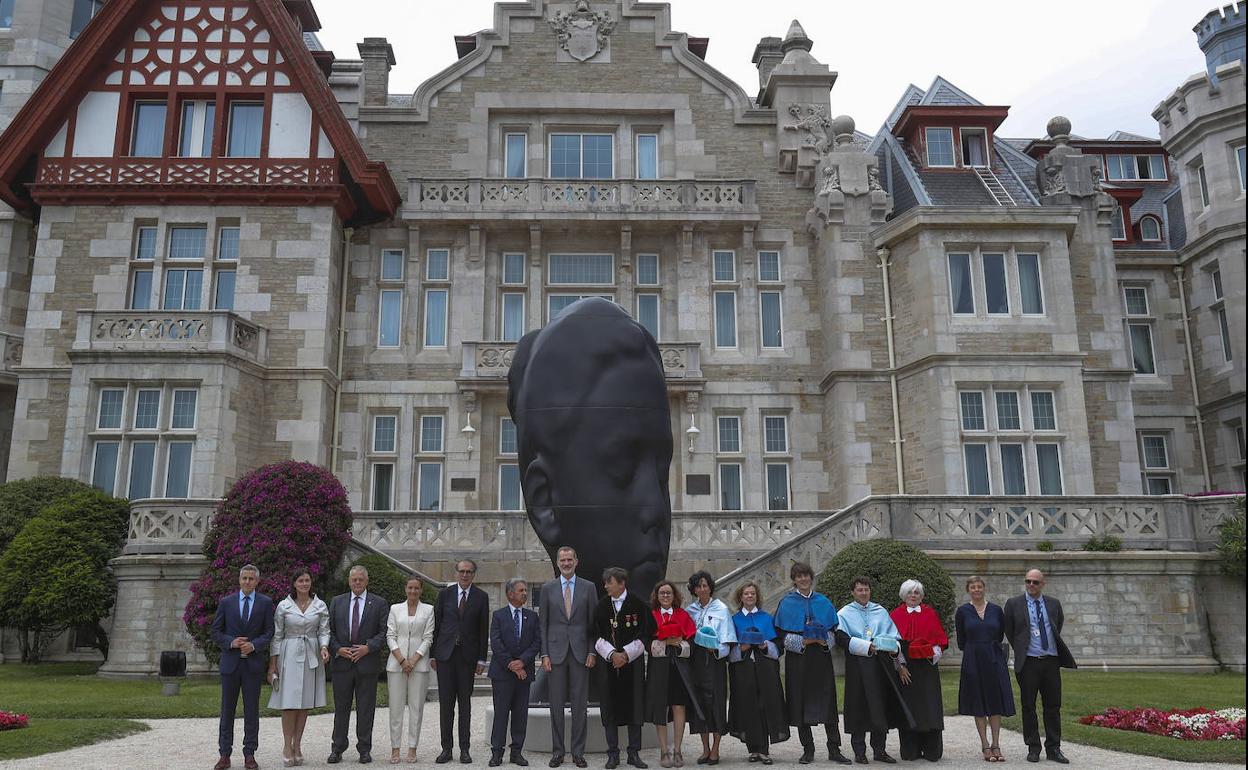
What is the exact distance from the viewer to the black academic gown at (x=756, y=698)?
870 cm

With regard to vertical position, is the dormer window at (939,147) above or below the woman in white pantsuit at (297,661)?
above

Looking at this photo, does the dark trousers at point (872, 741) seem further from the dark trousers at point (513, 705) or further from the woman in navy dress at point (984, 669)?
the dark trousers at point (513, 705)

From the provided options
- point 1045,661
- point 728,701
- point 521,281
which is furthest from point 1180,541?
point 521,281

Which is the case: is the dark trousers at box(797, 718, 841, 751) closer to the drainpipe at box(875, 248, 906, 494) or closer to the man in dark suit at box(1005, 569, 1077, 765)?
the man in dark suit at box(1005, 569, 1077, 765)

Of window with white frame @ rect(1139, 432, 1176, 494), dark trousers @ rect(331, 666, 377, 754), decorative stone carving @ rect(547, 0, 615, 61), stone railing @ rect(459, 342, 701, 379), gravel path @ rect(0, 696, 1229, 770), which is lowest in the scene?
gravel path @ rect(0, 696, 1229, 770)

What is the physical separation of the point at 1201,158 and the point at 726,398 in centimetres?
1402

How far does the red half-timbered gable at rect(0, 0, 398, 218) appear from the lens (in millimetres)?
23219

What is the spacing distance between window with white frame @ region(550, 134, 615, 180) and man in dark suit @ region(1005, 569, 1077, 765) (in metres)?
18.7

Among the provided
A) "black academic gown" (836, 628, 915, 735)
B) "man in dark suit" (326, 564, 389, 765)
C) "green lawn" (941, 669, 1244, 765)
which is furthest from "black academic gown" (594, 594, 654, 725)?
"green lawn" (941, 669, 1244, 765)

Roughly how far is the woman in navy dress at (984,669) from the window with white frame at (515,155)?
19.1m

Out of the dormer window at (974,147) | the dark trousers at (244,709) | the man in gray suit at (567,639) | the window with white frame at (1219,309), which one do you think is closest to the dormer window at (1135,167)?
the window with white frame at (1219,309)

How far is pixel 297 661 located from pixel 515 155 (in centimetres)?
1934

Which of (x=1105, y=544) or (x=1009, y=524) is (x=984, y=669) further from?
(x=1105, y=544)

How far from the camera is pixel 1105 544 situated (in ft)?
54.7
